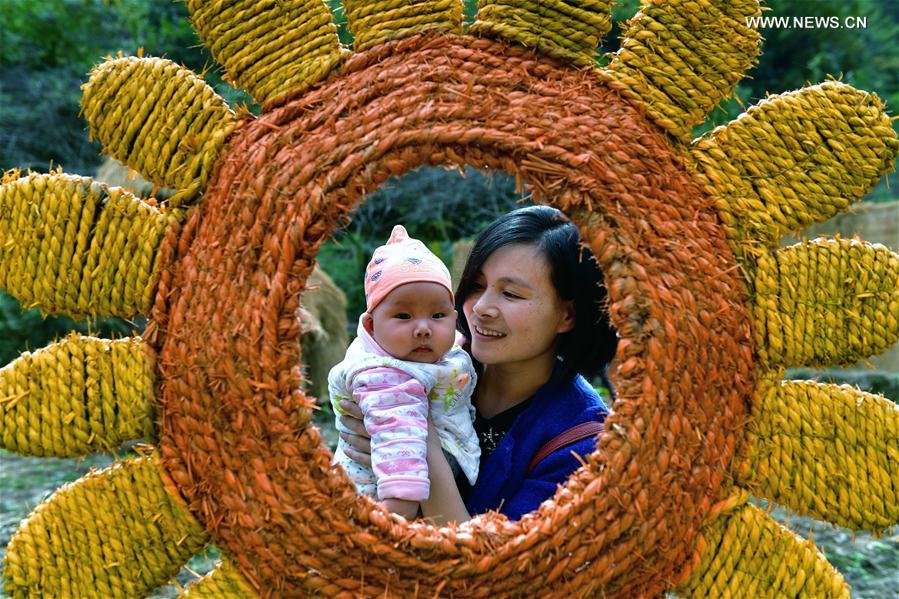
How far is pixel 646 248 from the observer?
1509mm

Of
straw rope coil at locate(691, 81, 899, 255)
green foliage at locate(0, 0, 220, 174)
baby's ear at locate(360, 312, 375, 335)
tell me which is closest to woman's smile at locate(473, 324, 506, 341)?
baby's ear at locate(360, 312, 375, 335)

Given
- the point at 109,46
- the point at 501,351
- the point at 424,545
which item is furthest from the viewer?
the point at 109,46

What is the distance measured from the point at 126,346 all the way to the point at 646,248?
94 cm

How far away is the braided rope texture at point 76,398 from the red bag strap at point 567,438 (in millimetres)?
843

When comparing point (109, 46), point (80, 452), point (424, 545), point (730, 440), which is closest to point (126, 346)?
point (80, 452)

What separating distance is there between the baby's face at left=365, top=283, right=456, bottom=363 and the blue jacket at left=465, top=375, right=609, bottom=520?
0.95 feet

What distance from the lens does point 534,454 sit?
6.31ft

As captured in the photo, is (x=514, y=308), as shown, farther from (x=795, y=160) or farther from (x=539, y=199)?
(x=795, y=160)

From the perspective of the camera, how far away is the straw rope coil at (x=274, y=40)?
1.53 meters

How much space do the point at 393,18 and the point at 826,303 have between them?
0.94 m

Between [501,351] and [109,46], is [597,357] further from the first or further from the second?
[109,46]

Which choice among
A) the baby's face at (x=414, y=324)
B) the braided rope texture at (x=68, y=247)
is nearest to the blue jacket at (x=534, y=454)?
the baby's face at (x=414, y=324)

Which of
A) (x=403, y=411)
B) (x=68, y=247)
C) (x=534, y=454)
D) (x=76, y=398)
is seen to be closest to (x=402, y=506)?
(x=403, y=411)

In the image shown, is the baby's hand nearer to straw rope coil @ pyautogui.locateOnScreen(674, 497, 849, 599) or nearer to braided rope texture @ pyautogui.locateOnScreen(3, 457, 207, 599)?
braided rope texture @ pyautogui.locateOnScreen(3, 457, 207, 599)
